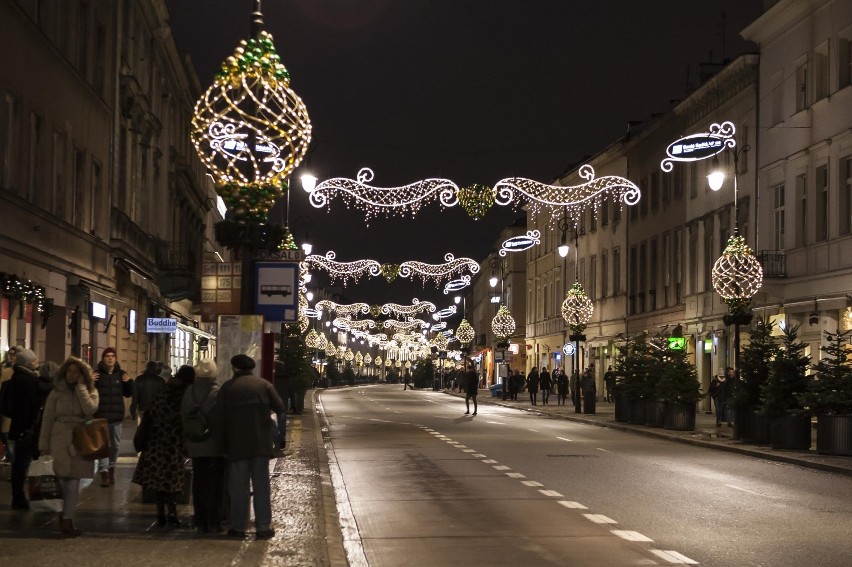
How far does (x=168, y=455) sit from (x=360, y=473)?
7.98 metres

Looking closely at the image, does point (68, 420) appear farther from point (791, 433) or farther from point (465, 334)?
point (465, 334)

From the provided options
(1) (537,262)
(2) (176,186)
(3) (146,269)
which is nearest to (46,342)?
(3) (146,269)

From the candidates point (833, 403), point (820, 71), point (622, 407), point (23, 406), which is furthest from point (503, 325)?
point (23, 406)

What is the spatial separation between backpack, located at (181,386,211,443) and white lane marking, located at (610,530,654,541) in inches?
164

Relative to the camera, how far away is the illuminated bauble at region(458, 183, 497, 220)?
3703cm

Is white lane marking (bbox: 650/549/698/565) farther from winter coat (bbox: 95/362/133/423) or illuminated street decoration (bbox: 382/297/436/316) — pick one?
illuminated street decoration (bbox: 382/297/436/316)

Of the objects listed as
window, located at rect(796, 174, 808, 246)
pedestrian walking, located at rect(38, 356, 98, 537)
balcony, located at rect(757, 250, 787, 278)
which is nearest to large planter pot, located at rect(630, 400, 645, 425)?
balcony, located at rect(757, 250, 787, 278)

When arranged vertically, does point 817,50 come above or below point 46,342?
above

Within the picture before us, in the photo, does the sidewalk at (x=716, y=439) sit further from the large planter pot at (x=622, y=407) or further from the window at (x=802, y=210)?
the window at (x=802, y=210)

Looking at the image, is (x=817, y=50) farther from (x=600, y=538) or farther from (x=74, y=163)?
(x=600, y=538)

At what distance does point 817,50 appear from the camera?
129ft

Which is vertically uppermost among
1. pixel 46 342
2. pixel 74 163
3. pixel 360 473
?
pixel 74 163

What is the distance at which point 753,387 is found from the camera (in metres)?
29.6

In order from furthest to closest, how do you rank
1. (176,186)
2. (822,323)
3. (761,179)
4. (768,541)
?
(176,186), (761,179), (822,323), (768,541)
